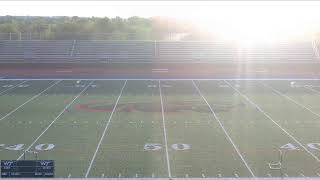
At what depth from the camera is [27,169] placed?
Result: 34.9 ft

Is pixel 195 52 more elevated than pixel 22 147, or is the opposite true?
pixel 195 52

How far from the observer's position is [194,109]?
22.2m

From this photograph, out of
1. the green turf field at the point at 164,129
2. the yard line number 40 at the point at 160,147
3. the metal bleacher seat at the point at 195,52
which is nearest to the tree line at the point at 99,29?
the metal bleacher seat at the point at 195,52

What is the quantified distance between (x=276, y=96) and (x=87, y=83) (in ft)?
33.7

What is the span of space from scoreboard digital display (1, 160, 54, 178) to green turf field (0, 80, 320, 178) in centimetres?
285

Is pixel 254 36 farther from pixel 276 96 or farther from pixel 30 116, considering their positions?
pixel 30 116

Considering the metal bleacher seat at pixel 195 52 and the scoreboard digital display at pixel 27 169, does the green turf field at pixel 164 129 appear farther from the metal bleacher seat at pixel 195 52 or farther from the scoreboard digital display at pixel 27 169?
the metal bleacher seat at pixel 195 52

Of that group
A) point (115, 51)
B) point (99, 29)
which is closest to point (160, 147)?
point (115, 51)

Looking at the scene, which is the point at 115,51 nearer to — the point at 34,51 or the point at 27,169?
the point at 34,51

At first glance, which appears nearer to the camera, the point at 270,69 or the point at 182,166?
the point at 182,166

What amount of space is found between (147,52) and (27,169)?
29.8 metres

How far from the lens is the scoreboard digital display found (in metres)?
10.6

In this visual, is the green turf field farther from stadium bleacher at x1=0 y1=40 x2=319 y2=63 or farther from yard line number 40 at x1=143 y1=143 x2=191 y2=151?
stadium bleacher at x1=0 y1=40 x2=319 y2=63

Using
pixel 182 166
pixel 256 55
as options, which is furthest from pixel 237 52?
pixel 182 166
